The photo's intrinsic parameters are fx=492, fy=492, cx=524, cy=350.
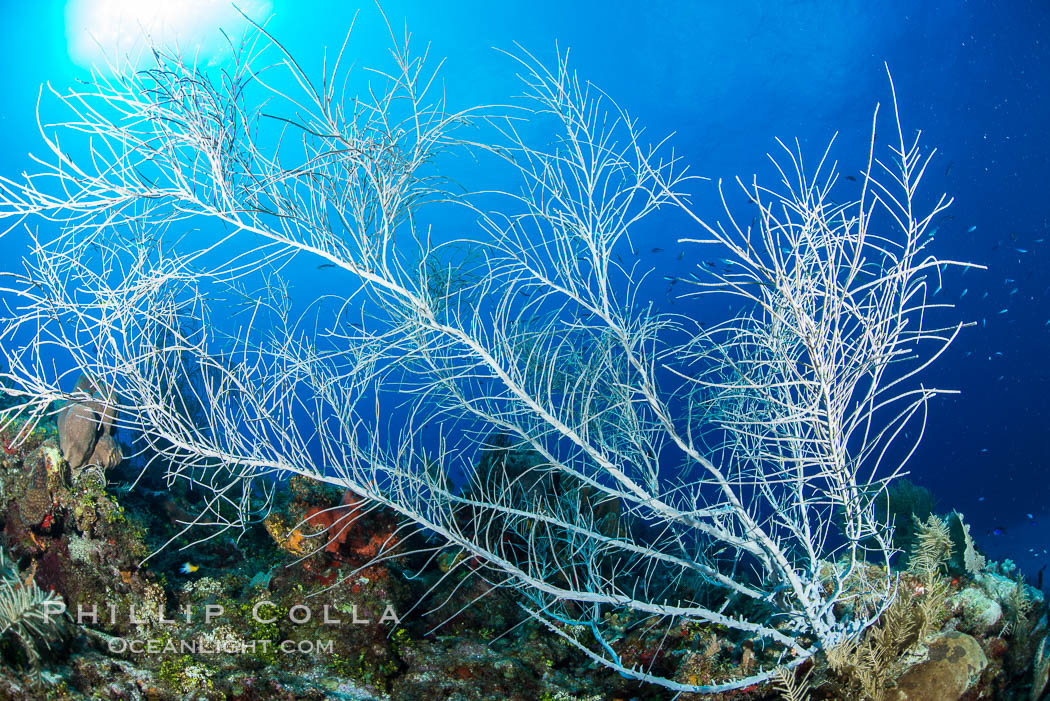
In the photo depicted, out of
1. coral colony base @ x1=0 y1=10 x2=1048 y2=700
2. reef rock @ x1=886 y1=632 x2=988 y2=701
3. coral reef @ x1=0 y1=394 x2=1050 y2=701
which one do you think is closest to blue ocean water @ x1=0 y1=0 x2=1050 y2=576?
coral colony base @ x1=0 y1=10 x2=1048 y2=700

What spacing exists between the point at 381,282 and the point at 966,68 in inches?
Result: 1269

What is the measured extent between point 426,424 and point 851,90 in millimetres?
30208

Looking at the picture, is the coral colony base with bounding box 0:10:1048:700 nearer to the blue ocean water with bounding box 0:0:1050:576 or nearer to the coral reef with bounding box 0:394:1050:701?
the coral reef with bounding box 0:394:1050:701

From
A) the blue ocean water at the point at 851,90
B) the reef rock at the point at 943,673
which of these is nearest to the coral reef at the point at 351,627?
the reef rock at the point at 943,673

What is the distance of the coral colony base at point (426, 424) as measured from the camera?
2.33 metres

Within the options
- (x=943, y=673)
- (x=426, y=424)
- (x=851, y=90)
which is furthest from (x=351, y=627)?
(x=851, y=90)

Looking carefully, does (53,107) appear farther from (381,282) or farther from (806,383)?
(806,383)

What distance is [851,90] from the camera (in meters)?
24.6

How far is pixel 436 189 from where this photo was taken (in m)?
3.22

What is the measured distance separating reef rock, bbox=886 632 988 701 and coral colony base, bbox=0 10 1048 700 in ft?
0.07

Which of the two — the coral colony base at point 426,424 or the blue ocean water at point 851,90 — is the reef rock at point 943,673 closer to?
the coral colony base at point 426,424

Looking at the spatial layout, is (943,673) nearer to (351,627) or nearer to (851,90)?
(351,627)

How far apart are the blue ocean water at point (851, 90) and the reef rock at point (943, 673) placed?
68.3ft

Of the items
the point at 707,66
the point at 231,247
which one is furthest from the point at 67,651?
the point at 231,247
